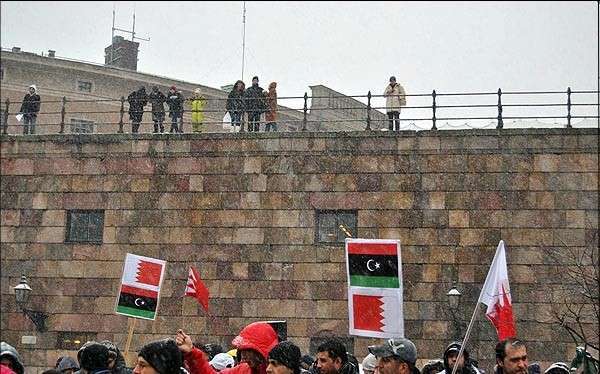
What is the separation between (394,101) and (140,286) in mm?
8755

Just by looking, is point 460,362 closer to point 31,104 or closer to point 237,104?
point 237,104

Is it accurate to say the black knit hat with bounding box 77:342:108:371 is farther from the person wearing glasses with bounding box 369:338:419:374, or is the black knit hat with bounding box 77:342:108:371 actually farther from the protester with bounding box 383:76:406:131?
the protester with bounding box 383:76:406:131

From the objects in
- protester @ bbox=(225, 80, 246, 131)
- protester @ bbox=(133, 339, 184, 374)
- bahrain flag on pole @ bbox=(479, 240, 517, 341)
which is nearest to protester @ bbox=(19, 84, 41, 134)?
protester @ bbox=(225, 80, 246, 131)

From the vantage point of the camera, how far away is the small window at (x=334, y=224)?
20.1m

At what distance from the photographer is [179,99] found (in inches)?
866

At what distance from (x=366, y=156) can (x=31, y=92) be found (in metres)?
8.30

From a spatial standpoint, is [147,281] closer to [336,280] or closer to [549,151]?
[336,280]

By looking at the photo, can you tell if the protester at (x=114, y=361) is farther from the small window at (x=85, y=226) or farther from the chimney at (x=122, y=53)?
the chimney at (x=122, y=53)

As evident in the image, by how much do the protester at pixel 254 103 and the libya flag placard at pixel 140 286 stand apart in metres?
7.97

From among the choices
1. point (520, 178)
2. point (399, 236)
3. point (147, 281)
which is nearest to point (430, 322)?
point (399, 236)

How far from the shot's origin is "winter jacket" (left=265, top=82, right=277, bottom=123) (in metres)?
21.5

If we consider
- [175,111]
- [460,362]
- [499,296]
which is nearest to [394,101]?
[175,111]

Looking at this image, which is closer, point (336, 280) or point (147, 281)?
point (147, 281)

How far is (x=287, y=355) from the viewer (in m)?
6.82
